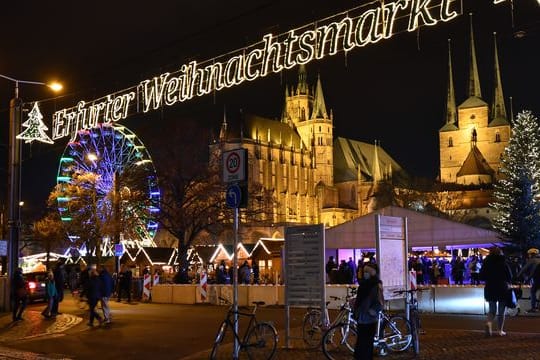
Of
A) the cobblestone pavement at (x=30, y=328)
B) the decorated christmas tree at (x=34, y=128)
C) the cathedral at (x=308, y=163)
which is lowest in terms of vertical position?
the cobblestone pavement at (x=30, y=328)

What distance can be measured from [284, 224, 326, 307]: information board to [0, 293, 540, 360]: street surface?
0.97m

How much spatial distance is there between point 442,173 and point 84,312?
386 feet

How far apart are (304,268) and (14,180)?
1448cm

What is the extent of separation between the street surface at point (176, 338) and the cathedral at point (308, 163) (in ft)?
326

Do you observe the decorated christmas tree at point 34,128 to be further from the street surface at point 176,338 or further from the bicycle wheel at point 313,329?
the bicycle wheel at point 313,329

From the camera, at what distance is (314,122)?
146 metres

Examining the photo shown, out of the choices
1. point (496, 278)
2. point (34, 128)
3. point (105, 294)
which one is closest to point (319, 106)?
point (34, 128)

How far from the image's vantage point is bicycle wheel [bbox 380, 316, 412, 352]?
1223 cm

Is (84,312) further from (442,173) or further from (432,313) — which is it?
(442,173)

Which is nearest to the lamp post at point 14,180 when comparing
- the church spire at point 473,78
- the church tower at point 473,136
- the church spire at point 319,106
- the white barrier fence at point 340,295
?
the white barrier fence at point 340,295

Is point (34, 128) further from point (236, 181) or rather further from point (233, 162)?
point (236, 181)

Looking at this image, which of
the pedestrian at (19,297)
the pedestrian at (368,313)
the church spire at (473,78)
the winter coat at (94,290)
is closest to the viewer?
the pedestrian at (368,313)

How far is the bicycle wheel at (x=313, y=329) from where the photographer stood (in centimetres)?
1351

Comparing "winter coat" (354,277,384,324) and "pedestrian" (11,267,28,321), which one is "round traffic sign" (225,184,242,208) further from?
"pedestrian" (11,267,28,321)
